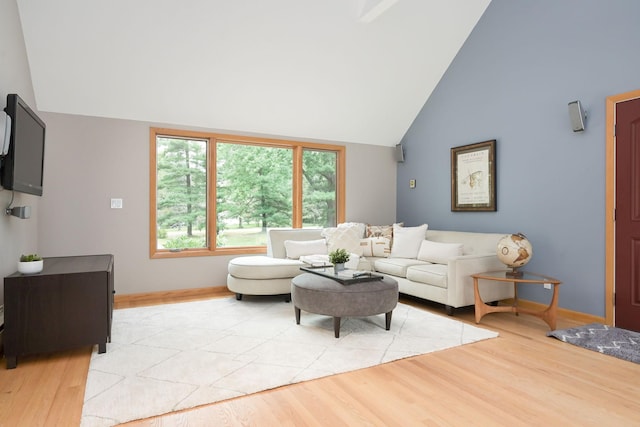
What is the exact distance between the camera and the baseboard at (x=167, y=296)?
14.9 ft

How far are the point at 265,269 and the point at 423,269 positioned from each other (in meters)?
1.77

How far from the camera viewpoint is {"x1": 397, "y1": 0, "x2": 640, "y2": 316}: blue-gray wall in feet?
12.1

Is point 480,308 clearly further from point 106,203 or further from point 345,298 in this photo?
point 106,203

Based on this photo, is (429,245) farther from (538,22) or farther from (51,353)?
(51,353)

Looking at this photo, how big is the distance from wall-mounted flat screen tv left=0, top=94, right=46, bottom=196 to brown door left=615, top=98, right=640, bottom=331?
4961 mm

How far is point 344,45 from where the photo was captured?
4594mm

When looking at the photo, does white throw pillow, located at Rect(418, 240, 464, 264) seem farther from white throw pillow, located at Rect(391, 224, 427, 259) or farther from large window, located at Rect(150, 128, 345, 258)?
large window, located at Rect(150, 128, 345, 258)

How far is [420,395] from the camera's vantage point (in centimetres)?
227

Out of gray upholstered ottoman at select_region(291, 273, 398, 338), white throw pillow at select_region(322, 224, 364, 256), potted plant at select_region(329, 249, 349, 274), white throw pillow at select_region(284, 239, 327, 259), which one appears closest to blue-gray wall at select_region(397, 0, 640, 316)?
white throw pillow at select_region(322, 224, 364, 256)

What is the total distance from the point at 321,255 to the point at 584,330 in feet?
9.42

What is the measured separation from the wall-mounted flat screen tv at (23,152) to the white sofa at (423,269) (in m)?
2.15

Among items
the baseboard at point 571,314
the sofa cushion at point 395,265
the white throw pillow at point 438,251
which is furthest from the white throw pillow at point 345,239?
the baseboard at point 571,314

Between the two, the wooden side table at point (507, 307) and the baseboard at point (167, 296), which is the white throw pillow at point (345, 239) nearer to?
the baseboard at point (167, 296)

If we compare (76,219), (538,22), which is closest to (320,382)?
(76,219)
